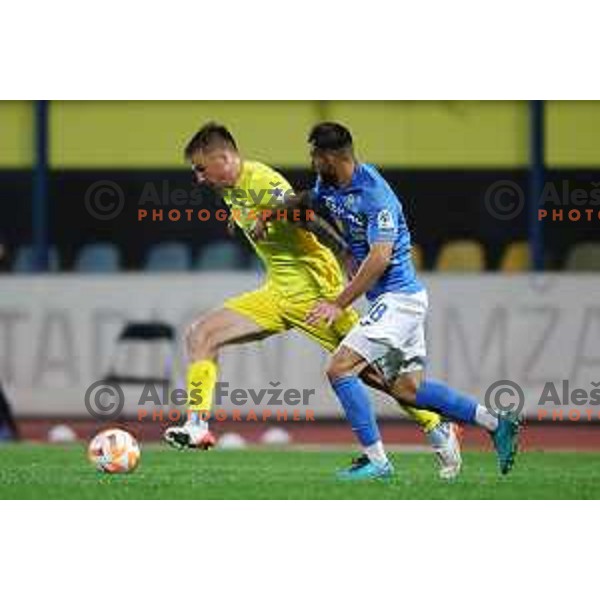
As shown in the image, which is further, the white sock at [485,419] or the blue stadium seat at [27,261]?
the blue stadium seat at [27,261]

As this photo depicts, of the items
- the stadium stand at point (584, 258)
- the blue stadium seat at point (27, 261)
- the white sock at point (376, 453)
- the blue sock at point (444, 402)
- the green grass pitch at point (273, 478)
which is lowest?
the green grass pitch at point (273, 478)

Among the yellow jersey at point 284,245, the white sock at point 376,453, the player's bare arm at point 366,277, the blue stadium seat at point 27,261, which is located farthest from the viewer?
the blue stadium seat at point 27,261

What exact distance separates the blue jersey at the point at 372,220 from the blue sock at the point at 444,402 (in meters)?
0.47

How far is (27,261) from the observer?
15062 millimetres

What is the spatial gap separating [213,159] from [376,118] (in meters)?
4.23

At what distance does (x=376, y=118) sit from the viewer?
570 inches

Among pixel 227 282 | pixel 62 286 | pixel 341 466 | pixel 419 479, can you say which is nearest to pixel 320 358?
pixel 227 282

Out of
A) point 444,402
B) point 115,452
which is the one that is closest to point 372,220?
point 444,402

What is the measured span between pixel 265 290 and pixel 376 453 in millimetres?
1003

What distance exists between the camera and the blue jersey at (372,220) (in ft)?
32.2

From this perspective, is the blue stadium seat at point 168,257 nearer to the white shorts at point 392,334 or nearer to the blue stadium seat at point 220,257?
the blue stadium seat at point 220,257

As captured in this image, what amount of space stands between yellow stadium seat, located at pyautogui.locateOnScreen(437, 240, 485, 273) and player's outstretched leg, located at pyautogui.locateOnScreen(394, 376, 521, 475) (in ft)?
15.2

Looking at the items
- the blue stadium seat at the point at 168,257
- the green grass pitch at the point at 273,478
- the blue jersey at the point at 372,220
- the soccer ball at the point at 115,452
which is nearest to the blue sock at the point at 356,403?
the green grass pitch at the point at 273,478

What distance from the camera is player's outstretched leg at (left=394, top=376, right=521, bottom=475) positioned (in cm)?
1010
